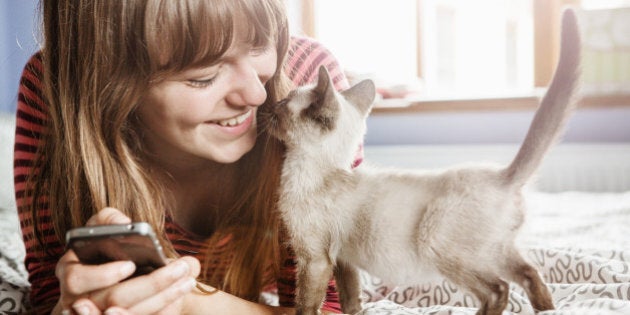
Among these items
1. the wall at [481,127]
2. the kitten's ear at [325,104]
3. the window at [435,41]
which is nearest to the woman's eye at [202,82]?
the kitten's ear at [325,104]

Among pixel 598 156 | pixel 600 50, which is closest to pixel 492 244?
pixel 598 156

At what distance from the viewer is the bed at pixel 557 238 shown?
0.82 m

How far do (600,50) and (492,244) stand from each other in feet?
6.52

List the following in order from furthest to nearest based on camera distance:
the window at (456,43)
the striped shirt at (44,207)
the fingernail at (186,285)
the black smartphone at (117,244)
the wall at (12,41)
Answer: the window at (456,43), the wall at (12,41), the striped shirt at (44,207), the fingernail at (186,285), the black smartphone at (117,244)

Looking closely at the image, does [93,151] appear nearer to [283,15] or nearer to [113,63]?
[113,63]

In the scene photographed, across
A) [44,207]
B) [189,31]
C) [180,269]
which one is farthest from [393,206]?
[44,207]

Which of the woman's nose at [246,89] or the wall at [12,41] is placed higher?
the wall at [12,41]

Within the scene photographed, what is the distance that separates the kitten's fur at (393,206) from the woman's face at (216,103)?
0.20ft

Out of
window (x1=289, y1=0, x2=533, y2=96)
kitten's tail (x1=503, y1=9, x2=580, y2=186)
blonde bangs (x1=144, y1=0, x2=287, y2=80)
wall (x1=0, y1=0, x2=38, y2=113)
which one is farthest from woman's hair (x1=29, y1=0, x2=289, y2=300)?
window (x1=289, y1=0, x2=533, y2=96)

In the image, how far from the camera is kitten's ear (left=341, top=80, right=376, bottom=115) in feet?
2.28

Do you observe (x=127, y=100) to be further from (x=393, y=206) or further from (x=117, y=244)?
(x=393, y=206)

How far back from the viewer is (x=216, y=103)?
747 mm

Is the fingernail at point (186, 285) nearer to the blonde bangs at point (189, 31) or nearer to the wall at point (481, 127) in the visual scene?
the blonde bangs at point (189, 31)

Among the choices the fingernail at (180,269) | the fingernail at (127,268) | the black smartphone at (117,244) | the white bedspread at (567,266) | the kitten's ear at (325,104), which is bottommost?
the white bedspread at (567,266)
